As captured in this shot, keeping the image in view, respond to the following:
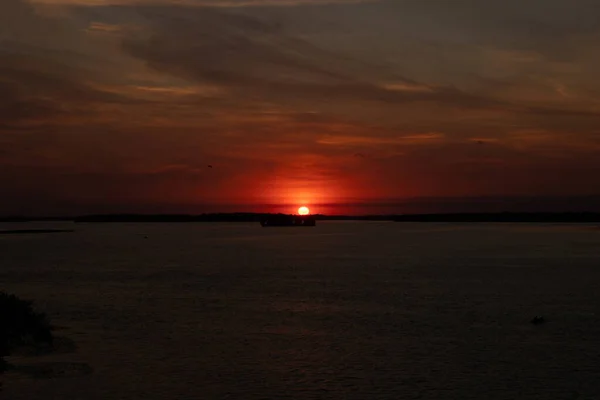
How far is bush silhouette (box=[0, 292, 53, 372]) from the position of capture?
28.6 m

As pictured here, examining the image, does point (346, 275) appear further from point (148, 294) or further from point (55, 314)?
point (55, 314)

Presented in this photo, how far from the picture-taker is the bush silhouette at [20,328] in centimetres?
2859

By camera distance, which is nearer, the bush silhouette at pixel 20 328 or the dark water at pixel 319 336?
the dark water at pixel 319 336

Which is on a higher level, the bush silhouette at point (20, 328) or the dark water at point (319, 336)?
the bush silhouette at point (20, 328)

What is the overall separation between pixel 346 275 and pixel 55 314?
34.2 m

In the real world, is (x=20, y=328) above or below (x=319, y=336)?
above

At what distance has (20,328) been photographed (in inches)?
1159

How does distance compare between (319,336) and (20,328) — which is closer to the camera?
(20,328)

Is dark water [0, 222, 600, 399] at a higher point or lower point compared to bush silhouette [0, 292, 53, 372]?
lower

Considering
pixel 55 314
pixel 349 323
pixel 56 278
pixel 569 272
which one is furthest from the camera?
pixel 569 272

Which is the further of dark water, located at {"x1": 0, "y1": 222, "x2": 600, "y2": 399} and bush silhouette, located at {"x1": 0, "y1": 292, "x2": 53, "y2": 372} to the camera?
bush silhouette, located at {"x1": 0, "y1": 292, "x2": 53, "y2": 372}

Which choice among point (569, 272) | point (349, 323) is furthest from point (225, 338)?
point (569, 272)

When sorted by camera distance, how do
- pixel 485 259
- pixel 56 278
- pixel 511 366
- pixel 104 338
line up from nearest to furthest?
pixel 511 366 → pixel 104 338 → pixel 56 278 → pixel 485 259

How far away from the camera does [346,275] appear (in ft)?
227
